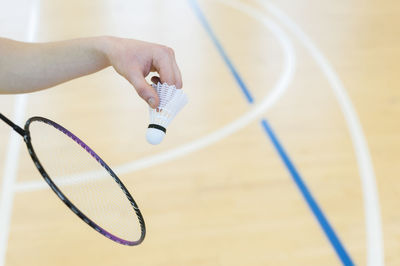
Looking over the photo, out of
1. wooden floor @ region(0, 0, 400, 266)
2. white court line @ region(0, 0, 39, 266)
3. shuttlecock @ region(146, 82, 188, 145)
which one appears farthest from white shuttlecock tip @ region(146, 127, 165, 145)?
A: white court line @ region(0, 0, 39, 266)

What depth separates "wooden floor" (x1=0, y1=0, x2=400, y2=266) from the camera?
1329 millimetres

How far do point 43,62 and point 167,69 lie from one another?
0.64 ft

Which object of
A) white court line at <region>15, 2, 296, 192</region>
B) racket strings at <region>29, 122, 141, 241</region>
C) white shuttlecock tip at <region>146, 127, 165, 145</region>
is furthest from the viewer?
white court line at <region>15, 2, 296, 192</region>

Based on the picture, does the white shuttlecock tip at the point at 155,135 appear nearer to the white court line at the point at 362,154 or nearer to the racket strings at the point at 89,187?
the racket strings at the point at 89,187

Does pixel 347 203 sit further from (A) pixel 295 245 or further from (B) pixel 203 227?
(B) pixel 203 227

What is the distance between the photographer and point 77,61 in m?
0.81

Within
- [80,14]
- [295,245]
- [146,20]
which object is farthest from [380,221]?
[80,14]

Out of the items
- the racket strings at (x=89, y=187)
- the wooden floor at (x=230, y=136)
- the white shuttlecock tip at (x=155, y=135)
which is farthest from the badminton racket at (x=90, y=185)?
the wooden floor at (x=230, y=136)

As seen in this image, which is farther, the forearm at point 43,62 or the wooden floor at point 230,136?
the wooden floor at point 230,136

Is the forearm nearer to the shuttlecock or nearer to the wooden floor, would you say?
the shuttlecock

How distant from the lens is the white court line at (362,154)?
1.33 meters

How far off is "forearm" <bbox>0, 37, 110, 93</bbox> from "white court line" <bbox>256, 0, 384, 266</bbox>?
852 mm

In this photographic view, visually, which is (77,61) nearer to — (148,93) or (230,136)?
(148,93)

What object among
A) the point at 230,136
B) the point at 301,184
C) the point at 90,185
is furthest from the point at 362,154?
the point at 90,185
